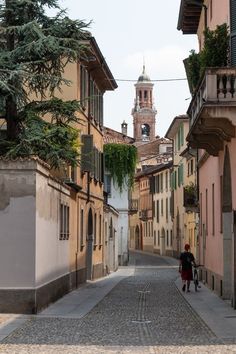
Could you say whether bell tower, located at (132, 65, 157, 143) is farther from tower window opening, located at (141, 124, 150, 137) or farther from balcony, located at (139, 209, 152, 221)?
balcony, located at (139, 209, 152, 221)

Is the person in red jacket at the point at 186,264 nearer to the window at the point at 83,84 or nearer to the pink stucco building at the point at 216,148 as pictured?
the pink stucco building at the point at 216,148

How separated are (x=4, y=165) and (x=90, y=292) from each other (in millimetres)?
10223

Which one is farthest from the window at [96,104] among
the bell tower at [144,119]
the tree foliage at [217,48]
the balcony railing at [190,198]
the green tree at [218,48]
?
the bell tower at [144,119]

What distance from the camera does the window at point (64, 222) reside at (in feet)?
81.5

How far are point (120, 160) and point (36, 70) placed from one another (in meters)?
36.6

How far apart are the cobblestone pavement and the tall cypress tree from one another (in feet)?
15.7

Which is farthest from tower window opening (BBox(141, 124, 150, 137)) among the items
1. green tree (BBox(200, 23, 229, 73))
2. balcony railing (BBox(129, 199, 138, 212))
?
green tree (BBox(200, 23, 229, 73))

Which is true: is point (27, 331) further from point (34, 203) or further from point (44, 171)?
point (44, 171)

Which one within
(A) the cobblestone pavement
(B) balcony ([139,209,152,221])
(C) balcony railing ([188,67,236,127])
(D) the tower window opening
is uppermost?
(D) the tower window opening

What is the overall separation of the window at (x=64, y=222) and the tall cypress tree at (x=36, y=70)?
2.78m

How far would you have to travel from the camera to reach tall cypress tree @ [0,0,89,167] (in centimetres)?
2153

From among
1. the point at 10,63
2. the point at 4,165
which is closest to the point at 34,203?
the point at 4,165

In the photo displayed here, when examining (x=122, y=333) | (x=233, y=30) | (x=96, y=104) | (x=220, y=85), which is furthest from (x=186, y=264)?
(x=96, y=104)

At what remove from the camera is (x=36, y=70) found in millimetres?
22344
